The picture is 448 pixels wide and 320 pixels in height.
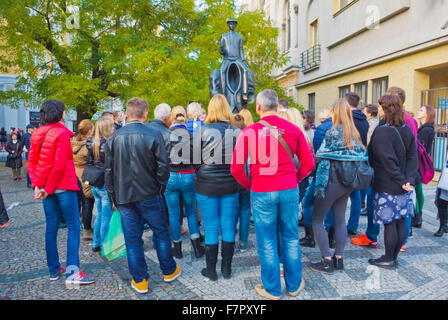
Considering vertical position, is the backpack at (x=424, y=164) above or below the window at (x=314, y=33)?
below

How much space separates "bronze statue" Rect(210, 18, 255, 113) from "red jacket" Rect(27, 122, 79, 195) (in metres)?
3.97

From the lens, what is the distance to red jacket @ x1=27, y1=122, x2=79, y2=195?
11.2ft

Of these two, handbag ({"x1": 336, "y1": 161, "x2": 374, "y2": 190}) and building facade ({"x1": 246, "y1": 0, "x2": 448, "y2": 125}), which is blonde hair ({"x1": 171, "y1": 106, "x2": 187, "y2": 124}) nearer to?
handbag ({"x1": 336, "y1": 161, "x2": 374, "y2": 190})

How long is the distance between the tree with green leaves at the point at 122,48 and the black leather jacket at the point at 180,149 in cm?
492

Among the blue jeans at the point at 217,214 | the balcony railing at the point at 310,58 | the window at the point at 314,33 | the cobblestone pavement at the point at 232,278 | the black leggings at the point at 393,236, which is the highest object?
the window at the point at 314,33

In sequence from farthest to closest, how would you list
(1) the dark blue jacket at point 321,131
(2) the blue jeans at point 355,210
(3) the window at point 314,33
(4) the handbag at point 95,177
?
(3) the window at point 314,33, (2) the blue jeans at point 355,210, (4) the handbag at point 95,177, (1) the dark blue jacket at point 321,131

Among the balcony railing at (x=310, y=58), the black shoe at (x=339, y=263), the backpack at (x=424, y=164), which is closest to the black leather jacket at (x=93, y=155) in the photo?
the black shoe at (x=339, y=263)

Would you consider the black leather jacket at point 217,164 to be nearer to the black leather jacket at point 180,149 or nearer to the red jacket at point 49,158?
the black leather jacket at point 180,149

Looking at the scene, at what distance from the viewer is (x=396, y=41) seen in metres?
11.0

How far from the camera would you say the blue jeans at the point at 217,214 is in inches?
140

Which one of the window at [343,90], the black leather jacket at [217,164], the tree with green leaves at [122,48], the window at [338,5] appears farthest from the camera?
the window at [343,90]

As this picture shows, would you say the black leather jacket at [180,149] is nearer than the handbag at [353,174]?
No
